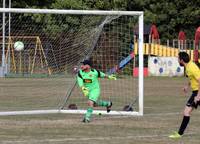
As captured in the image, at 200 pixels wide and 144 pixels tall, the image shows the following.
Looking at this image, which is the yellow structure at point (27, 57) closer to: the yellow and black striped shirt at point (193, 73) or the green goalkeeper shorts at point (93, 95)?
the green goalkeeper shorts at point (93, 95)

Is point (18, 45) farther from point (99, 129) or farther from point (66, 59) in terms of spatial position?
point (99, 129)

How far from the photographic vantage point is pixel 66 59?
21.1 meters

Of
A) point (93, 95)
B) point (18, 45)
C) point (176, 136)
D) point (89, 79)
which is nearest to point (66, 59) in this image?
point (89, 79)

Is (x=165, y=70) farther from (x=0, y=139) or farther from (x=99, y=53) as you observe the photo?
(x=0, y=139)

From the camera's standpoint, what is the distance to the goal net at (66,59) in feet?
62.0

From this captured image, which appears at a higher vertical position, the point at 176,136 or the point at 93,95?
the point at 93,95

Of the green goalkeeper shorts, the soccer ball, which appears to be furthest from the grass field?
the soccer ball

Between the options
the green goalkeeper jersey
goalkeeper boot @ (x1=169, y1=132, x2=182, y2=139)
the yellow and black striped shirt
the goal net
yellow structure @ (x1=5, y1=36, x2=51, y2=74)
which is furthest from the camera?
yellow structure @ (x1=5, y1=36, x2=51, y2=74)

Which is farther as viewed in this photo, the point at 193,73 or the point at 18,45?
the point at 18,45

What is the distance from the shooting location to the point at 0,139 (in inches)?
491

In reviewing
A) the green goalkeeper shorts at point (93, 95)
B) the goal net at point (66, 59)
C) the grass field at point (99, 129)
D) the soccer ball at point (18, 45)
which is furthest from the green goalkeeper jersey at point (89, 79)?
the soccer ball at point (18, 45)

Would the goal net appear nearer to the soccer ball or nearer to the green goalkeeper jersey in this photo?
the soccer ball

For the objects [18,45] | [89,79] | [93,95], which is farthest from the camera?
[18,45]

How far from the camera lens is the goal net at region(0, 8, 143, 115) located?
18.9m
